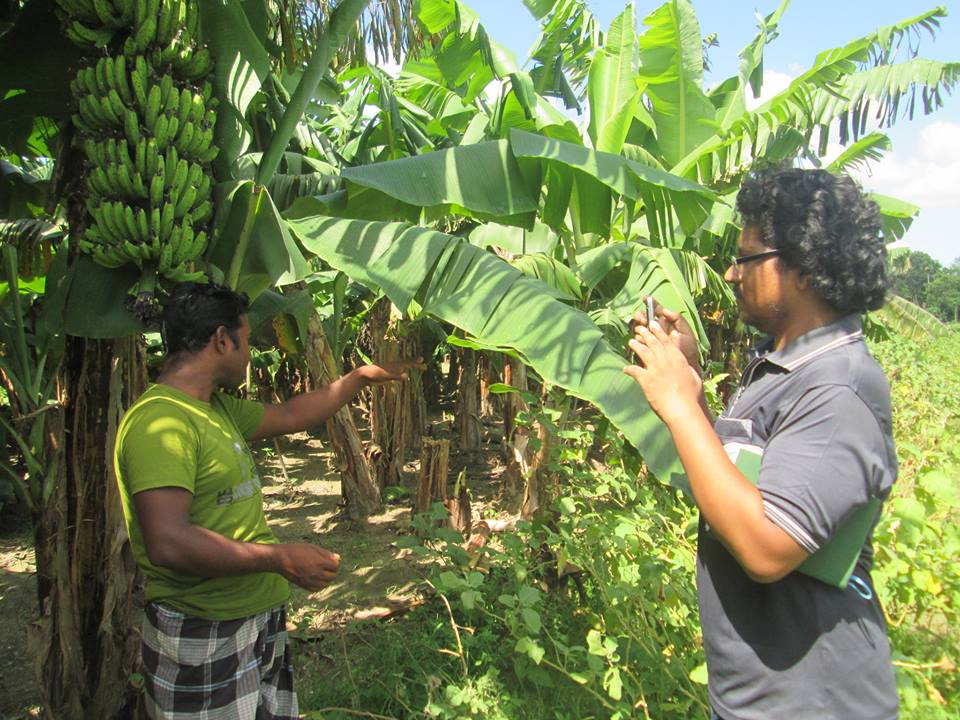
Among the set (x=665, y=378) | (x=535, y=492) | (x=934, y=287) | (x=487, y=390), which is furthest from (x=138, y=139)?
(x=934, y=287)

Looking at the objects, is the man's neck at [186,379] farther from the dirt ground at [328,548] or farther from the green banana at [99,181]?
Result: the dirt ground at [328,548]

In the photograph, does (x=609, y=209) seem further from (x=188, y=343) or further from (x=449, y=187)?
(x=188, y=343)

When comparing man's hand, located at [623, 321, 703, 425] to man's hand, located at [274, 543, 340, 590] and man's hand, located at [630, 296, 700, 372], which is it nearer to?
man's hand, located at [630, 296, 700, 372]

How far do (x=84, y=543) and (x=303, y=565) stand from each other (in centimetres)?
146

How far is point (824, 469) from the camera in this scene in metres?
1.08

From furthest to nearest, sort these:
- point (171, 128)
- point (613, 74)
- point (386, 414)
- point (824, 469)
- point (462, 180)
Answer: point (386, 414), point (613, 74), point (462, 180), point (171, 128), point (824, 469)

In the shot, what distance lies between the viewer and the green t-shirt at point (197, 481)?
1793 millimetres

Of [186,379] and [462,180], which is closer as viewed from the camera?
[186,379]

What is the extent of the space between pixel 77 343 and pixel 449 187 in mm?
1728

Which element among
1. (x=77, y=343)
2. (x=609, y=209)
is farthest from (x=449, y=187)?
(x=77, y=343)

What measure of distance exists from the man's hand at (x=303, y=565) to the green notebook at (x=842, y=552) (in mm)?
1206

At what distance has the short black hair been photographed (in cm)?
203

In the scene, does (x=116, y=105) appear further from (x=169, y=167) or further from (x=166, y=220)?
(x=166, y=220)

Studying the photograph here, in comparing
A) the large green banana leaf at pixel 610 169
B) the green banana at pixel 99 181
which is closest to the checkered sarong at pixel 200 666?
the green banana at pixel 99 181
